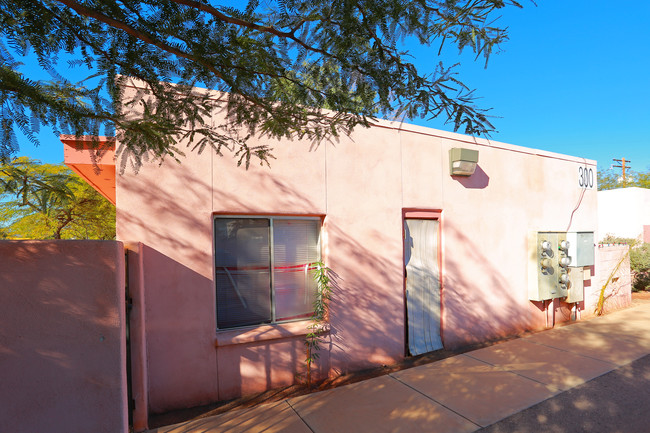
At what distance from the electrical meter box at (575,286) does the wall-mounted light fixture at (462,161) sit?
343 cm

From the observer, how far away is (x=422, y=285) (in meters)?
5.68

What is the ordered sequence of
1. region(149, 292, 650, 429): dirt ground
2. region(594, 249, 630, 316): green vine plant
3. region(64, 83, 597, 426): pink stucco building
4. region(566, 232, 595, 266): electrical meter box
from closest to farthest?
region(149, 292, 650, 429): dirt ground → region(64, 83, 597, 426): pink stucco building → region(566, 232, 595, 266): electrical meter box → region(594, 249, 630, 316): green vine plant

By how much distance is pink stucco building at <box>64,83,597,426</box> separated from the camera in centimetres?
389

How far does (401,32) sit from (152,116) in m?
2.00

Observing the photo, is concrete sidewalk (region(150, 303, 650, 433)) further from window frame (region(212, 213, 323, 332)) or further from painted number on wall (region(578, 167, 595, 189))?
painted number on wall (region(578, 167, 595, 189))

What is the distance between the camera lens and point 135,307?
3318mm

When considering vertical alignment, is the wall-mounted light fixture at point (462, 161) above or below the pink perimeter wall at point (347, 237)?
above

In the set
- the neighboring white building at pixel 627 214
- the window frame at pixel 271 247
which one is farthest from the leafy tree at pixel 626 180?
the window frame at pixel 271 247

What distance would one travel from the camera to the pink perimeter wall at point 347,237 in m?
3.90

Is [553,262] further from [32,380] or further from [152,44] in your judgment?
[32,380]

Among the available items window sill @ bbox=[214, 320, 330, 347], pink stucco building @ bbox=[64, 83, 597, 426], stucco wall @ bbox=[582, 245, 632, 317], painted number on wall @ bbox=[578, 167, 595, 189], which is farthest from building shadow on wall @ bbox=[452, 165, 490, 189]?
stucco wall @ bbox=[582, 245, 632, 317]

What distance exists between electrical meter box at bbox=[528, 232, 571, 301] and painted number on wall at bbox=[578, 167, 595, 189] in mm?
1939

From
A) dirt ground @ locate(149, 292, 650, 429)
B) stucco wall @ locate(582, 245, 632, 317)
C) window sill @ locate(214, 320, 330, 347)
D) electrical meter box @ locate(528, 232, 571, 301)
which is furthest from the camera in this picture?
stucco wall @ locate(582, 245, 632, 317)

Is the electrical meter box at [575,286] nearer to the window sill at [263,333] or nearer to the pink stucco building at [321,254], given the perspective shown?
the pink stucco building at [321,254]
